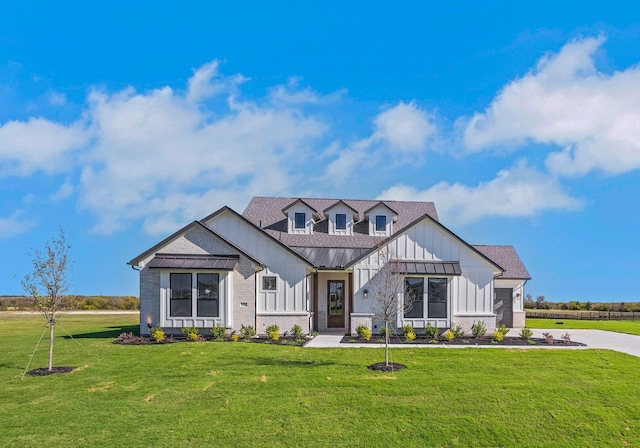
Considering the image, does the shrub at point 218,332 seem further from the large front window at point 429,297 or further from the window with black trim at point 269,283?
the large front window at point 429,297

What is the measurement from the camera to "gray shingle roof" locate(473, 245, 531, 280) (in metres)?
27.7

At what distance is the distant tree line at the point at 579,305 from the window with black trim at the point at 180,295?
4164 cm

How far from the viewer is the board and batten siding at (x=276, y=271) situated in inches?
853

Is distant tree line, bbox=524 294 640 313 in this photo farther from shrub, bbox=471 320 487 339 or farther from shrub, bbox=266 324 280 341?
shrub, bbox=266 324 280 341

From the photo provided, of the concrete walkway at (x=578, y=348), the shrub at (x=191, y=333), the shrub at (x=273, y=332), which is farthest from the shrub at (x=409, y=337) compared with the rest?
the shrub at (x=191, y=333)

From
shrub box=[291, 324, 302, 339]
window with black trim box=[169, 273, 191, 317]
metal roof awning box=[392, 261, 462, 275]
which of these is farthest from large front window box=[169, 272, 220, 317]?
metal roof awning box=[392, 261, 462, 275]

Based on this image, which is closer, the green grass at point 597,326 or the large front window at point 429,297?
the large front window at point 429,297

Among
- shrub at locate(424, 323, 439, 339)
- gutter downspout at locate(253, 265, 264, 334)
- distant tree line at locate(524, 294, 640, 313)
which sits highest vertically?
gutter downspout at locate(253, 265, 264, 334)

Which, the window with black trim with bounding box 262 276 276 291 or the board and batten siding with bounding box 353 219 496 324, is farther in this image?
the board and batten siding with bounding box 353 219 496 324

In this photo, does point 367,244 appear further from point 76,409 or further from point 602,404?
point 76,409

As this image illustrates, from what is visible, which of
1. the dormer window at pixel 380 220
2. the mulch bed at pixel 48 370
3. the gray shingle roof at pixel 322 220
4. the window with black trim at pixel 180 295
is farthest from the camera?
the dormer window at pixel 380 220

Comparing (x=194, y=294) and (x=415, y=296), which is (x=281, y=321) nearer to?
(x=194, y=294)

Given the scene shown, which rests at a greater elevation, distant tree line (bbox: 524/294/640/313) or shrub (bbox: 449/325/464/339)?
shrub (bbox: 449/325/464/339)

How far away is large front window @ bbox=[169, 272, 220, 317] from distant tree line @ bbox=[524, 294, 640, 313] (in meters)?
40.8
